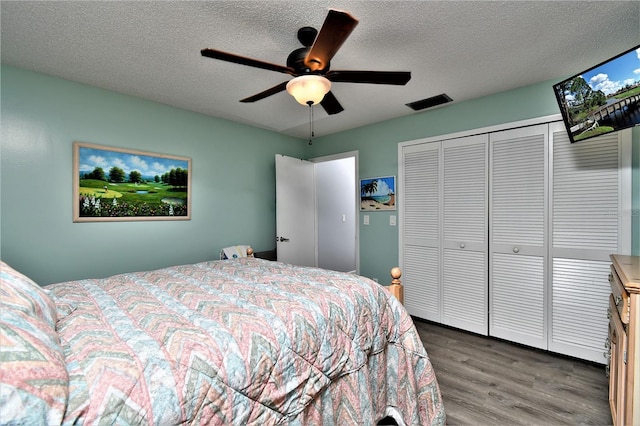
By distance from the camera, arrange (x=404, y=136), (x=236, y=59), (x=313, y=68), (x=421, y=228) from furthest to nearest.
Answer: (x=404, y=136)
(x=421, y=228)
(x=313, y=68)
(x=236, y=59)

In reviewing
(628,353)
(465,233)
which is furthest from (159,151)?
(628,353)

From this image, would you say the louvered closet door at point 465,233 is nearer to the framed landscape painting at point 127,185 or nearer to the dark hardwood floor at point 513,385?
the dark hardwood floor at point 513,385

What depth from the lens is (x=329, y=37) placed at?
1485 mm

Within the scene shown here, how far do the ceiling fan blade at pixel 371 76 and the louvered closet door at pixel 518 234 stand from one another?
5.67 ft

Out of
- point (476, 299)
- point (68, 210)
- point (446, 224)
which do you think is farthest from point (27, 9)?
point (476, 299)

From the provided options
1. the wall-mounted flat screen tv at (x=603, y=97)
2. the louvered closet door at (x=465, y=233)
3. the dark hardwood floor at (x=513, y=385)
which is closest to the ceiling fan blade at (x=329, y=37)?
the wall-mounted flat screen tv at (x=603, y=97)

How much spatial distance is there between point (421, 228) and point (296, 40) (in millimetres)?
2400

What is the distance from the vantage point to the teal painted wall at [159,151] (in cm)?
247

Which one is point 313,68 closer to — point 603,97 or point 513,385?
point 603,97

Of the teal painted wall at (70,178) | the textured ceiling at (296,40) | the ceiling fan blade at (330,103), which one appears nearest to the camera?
the textured ceiling at (296,40)

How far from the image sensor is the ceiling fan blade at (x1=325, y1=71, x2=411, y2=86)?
181 cm

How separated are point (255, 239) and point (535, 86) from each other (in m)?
3.44

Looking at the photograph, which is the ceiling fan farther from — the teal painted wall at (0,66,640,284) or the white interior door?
the white interior door

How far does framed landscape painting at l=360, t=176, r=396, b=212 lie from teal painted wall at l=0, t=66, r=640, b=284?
0.10m
